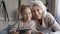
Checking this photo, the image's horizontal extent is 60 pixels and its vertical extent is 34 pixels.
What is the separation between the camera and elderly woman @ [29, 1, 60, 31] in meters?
0.78

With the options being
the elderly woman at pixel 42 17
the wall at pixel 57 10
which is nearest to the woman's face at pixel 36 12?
the elderly woman at pixel 42 17

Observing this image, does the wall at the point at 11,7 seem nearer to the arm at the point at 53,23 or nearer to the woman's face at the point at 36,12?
the woman's face at the point at 36,12

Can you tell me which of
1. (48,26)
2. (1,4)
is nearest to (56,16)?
(48,26)

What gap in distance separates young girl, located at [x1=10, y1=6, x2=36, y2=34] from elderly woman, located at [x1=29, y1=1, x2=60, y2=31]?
0.11ft

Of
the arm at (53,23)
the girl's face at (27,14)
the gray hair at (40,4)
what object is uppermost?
the gray hair at (40,4)

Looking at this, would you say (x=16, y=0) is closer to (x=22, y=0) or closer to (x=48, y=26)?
(x=22, y=0)

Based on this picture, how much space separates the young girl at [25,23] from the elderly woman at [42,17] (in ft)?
0.11

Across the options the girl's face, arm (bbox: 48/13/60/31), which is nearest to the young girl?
the girl's face

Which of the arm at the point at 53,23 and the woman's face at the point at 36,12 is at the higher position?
the woman's face at the point at 36,12

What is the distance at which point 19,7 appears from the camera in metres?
0.79

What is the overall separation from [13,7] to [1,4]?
0.08 meters

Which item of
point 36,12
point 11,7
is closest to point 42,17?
point 36,12

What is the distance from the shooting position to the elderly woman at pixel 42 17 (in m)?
0.78

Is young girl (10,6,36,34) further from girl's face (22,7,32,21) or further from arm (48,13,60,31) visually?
arm (48,13,60,31)
